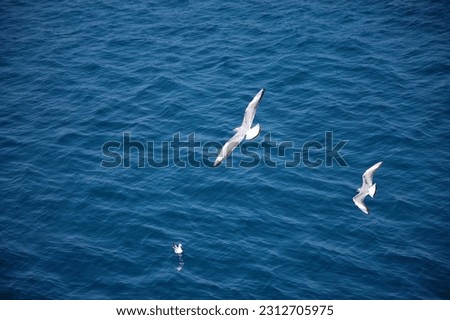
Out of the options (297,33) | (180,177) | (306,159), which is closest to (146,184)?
(180,177)

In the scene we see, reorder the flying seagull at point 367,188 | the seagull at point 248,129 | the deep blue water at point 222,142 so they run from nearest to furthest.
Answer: the seagull at point 248,129, the flying seagull at point 367,188, the deep blue water at point 222,142

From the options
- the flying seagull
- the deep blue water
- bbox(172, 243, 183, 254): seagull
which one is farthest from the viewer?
bbox(172, 243, 183, 254): seagull

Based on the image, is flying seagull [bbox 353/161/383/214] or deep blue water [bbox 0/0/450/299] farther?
deep blue water [bbox 0/0/450/299]

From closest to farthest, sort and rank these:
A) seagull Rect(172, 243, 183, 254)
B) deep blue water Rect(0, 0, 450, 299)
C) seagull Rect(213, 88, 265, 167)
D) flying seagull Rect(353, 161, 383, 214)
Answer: seagull Rect(213, 88, 265, 167)
flying seagull Rect(353, 161, 383, 214)
deep blue water Rect(0, 0, 450, 299)
seagull Rect(172, 243, 183, 254)

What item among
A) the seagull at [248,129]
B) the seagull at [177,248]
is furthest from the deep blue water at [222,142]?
the seagull at [248,129]

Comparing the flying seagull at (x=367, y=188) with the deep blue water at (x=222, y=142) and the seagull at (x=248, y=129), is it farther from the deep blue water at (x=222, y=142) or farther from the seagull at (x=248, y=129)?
the seagull at (x=248, y=129)

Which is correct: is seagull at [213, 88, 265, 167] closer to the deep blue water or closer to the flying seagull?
the flying seagull

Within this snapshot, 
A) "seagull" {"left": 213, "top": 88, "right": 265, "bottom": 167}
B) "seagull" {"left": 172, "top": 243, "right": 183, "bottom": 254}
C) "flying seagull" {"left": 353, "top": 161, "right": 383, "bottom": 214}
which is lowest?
"seagull" {"left": 172, "top": 243, "right": 183, "bottom": 254}

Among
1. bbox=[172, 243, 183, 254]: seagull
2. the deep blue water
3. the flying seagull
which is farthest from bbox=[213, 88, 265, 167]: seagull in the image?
the deep blue water
